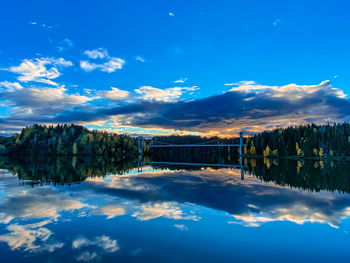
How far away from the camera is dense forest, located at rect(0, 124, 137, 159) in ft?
407

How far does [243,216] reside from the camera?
10.6 metres

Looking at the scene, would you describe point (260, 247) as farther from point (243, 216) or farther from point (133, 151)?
point (133, 151)

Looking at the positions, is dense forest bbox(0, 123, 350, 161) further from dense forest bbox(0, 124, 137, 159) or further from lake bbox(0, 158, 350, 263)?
lake bbox(0, 158, 350, 263)

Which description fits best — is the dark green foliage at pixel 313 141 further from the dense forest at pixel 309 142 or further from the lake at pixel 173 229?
the lake at pixel 173 229

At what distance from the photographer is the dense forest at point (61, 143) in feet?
407

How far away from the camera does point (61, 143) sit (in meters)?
122

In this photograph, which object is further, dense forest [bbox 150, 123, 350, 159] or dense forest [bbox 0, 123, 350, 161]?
dense forest [bbox 0, 123, 350, 161]

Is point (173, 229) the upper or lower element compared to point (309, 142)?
lower

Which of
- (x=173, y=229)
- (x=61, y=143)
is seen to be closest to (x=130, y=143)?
(x=61, y=143)

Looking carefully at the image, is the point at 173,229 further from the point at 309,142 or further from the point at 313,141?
the point at 313,141

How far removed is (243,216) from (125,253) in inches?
244

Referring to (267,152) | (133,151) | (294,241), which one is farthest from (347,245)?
(133,151)

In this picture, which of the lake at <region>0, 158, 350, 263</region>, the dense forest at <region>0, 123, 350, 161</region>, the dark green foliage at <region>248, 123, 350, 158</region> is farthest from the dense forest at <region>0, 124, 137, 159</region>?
the lake at <region>0, 158, 350, 263</region>

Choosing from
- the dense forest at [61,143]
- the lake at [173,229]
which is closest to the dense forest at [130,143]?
the dense forest at [61,143]
